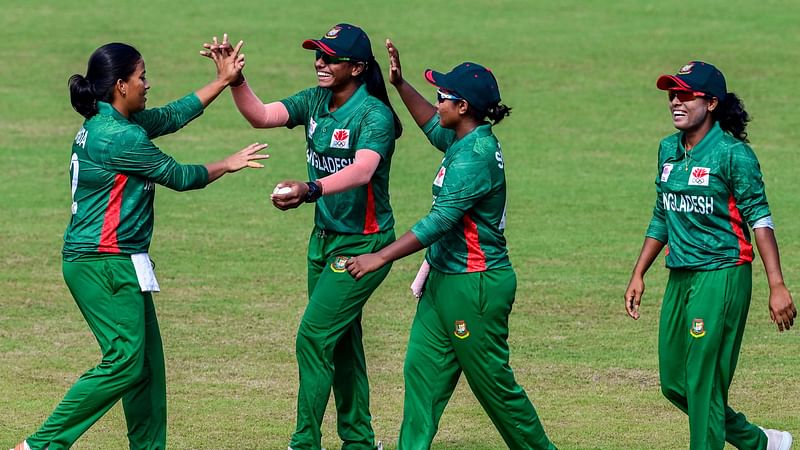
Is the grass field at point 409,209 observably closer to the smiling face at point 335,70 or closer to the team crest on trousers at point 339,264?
the team crest on trousers at point 339,264

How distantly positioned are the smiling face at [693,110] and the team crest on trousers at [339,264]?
1917 millimetres

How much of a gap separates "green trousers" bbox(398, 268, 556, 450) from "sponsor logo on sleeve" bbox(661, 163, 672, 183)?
→ 92 centimetres

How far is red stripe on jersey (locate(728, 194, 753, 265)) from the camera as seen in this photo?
297 inches

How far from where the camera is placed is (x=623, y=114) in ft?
63.7

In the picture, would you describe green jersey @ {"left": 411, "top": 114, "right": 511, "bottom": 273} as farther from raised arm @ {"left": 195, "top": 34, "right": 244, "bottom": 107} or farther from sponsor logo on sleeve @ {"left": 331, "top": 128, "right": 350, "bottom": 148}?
raised arm @ {"left": 195, "top": 34, "right": 244, "bottom": 107}

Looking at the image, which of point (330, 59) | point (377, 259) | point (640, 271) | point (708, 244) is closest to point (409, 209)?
point (330, 59)

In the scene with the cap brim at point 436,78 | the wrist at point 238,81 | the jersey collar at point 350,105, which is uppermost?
the cap brim at point 436,78

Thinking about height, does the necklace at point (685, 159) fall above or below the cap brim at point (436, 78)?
below

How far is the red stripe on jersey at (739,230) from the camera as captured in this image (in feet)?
24.7

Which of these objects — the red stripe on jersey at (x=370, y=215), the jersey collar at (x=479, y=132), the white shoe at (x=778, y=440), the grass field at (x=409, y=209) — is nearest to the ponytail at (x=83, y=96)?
the red stripe on jersey at (x=370, y=215)

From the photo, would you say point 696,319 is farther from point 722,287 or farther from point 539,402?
point 539,402

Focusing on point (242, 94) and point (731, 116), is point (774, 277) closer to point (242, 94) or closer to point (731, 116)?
point (731, 116)

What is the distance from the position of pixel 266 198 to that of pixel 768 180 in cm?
529

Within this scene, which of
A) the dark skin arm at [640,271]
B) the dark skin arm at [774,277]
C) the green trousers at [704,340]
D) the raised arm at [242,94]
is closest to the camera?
the dark skin arm at [774,277]
